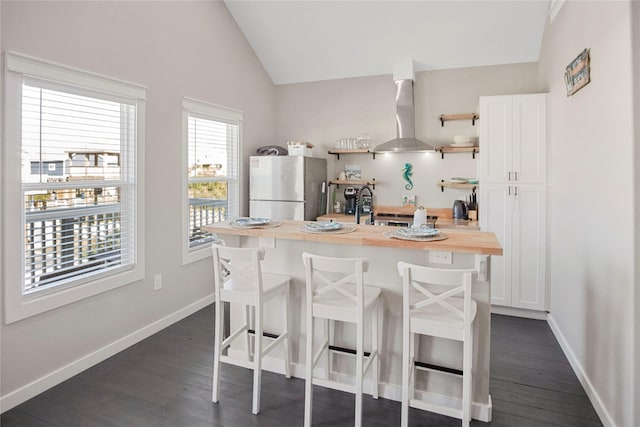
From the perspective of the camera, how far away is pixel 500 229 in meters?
3.89

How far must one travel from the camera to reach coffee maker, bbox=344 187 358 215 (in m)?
5.05

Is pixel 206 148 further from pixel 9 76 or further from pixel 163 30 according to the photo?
pixel 9 76

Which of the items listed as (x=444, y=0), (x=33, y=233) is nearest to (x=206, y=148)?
(x=33, y=233)

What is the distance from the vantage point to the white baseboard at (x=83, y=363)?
2.37 metres

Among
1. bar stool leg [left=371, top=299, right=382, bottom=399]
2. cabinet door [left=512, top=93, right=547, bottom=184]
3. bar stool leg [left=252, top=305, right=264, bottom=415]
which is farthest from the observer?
cabinet door [left=512, top=93, right=547, bottom=184]

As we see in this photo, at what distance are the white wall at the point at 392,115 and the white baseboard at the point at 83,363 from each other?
2727mm

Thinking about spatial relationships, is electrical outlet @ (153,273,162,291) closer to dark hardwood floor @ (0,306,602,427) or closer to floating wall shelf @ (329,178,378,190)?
dark hardwood floor @ (0,306,602,427)

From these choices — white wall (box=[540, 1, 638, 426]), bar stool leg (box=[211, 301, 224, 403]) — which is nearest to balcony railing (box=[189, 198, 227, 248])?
bar stool leg (box=[211, 301, 224, 403])

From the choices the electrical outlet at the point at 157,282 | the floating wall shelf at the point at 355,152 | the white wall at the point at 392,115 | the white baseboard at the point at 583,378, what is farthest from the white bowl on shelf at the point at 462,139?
the electrical outlet at the point at 157,282

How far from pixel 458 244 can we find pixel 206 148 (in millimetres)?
2994

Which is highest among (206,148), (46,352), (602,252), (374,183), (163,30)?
(163,30)

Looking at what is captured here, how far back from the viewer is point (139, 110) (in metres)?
3.23

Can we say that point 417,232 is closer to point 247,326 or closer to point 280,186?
point 247,326

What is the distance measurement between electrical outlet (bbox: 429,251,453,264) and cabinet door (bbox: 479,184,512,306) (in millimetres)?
1830
